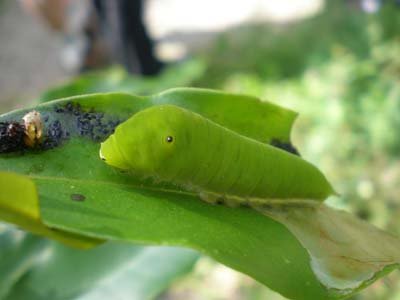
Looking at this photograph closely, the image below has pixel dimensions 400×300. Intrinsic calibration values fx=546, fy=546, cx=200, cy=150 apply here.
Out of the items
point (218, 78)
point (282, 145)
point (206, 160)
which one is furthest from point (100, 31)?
point (206, 160)

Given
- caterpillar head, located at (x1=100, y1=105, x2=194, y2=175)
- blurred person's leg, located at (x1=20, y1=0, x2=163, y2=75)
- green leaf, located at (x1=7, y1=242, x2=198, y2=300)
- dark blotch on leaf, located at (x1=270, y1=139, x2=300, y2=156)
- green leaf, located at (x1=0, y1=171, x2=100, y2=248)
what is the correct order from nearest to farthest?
green leaf, located at (x1=0, y1=171, x2=100, y2=248) < caterpillar head, located at (x1=100, y1=105, x2=194, y2=175) < dark blotch on leaf, located at (x1=270, y1=139, x2=300, y2=156) < green leaf, located at (x1=7, y1=242, x2=198, y2=300) < blurred person's leg, located at (x1=20, y1=0, x2=163, y2=75)

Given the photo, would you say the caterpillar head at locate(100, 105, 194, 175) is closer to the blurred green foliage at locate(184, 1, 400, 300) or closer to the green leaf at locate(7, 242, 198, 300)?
the green leaf at locate(7, 242, 198, 300)

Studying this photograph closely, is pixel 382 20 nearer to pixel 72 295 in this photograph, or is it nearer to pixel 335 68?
pixel 335 68

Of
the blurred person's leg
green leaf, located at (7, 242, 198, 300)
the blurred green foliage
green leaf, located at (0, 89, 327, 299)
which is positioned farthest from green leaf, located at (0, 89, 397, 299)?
the blurred person's leg

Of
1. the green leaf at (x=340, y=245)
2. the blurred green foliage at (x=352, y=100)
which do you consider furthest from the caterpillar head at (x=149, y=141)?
the blurred green foliage at (x=352, y=100)

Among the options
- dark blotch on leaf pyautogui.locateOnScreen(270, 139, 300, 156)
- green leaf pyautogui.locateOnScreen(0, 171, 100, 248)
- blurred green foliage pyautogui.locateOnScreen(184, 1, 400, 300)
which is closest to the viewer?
green leaf pyautogui.locateOnScreen(0, 171, 100, 248)

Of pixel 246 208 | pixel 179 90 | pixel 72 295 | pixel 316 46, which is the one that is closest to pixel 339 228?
pixel 246 208
